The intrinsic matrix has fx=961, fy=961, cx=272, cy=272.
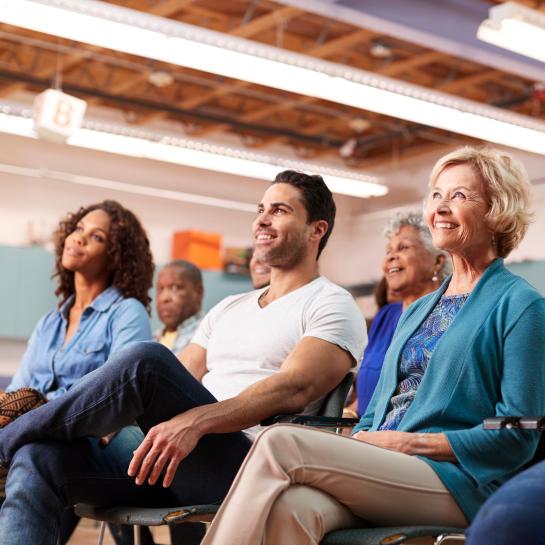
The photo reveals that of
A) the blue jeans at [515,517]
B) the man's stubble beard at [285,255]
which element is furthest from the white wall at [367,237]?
the blue jeans at [515,517]

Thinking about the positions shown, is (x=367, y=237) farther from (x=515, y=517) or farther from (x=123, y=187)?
(x=515, y=517)

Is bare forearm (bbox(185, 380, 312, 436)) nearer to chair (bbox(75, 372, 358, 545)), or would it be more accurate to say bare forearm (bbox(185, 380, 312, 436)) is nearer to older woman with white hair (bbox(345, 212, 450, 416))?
chair (bbox(75, 372, 358, 545))

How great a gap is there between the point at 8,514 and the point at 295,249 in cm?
109

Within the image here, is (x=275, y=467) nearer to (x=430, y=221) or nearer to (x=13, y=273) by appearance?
(x=430, y=221)

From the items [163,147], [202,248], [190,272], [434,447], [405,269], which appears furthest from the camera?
[202,248]

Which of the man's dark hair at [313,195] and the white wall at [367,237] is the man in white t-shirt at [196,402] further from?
the white wall at [367,237]

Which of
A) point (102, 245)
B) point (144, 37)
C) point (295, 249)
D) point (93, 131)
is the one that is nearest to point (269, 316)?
point (295, 249)

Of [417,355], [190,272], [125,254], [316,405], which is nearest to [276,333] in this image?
[316,405]

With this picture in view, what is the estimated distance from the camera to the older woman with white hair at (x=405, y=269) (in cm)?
352

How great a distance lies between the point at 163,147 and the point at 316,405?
211 inches

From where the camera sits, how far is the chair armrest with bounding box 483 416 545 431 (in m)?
1.79

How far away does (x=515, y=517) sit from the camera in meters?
1.49

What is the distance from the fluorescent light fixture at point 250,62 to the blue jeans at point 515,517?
3.90m

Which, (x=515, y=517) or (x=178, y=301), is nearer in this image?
(x=515, y=517)
